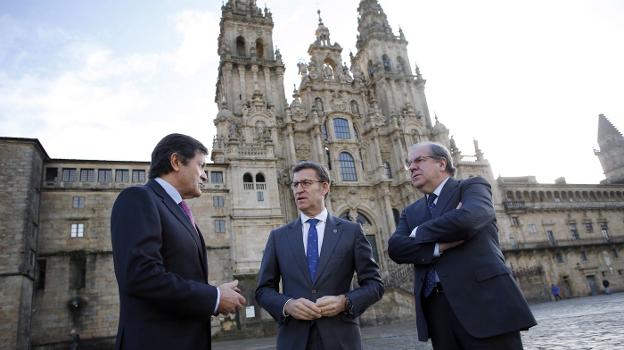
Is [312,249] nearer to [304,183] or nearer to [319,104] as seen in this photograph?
[304,183]

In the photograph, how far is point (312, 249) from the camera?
4.30 metres

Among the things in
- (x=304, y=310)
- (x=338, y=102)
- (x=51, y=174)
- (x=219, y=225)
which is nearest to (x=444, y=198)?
(x=304, y=310)

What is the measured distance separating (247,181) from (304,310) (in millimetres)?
26453

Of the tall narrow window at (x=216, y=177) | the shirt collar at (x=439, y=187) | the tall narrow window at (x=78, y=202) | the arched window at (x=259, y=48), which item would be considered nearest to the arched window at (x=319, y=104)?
the arched window at (x=259, y=48)

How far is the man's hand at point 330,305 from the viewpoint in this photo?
3.67 metres

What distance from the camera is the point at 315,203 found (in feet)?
14.7

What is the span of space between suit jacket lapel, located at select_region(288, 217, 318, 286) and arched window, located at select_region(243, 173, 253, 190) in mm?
25089

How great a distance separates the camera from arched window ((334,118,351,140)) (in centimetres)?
3784

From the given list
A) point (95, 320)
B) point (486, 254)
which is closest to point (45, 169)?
point (95, 320)

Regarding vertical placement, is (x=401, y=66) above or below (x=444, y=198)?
above

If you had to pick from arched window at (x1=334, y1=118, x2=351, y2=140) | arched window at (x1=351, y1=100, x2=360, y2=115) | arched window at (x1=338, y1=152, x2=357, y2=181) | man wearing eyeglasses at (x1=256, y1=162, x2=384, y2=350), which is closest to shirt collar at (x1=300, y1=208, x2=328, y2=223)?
man wearing eyeglasses at (x1=256, y1=162, x2=384, y2=350)

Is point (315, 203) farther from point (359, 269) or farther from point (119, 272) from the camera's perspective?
point (119, 272)

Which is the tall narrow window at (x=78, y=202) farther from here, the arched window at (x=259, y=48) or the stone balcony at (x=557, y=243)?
the stone balcony at (x=557, y=243)

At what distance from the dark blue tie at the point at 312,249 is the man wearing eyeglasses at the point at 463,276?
816 millimetres
